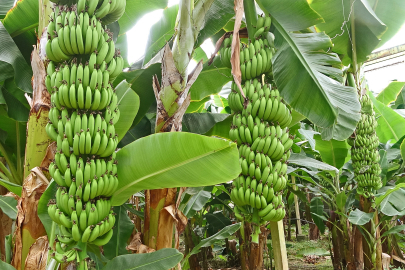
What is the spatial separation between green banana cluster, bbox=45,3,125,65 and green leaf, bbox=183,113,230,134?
767mm

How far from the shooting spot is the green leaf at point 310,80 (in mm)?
1527

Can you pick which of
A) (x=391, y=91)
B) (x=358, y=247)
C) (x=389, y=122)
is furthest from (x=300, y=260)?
(x=391, y=91)

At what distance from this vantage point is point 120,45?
226 cm

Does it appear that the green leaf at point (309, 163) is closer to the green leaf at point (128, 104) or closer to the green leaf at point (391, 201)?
the green leaf at point (391, 201)

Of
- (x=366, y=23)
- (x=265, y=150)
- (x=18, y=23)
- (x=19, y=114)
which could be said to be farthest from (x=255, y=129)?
(x=366, y=23)

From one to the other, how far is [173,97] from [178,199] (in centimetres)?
50

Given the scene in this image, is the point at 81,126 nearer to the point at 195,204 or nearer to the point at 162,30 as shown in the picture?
the point at 195,204

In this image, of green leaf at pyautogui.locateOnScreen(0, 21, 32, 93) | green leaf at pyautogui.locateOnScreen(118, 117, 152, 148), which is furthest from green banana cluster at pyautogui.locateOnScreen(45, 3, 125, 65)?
green leaf at pyautogui.locateOnScreen(118, 117, 152, 148)

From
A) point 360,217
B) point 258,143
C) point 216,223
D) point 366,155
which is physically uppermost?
point 258,143

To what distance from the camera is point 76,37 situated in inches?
42.5

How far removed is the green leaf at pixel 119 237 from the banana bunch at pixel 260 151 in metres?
0.66

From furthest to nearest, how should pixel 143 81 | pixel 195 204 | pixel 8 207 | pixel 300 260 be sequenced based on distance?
1. pixel 300 260
2. pixel 195 204
3. pixel 143 81
4. pixel 8 207

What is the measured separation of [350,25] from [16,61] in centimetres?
238

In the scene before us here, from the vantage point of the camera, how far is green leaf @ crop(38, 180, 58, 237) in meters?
1.18
